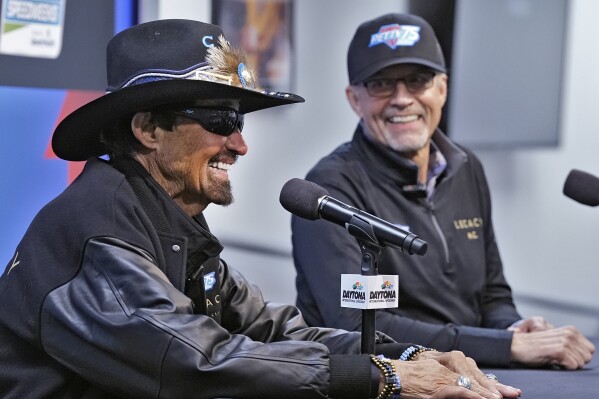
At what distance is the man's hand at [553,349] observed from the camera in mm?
2721

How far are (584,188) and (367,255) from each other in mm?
886

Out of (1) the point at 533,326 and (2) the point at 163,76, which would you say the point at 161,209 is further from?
(1) the point at 533,326

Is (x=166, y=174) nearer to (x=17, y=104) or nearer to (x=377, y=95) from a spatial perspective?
(x=17, y=104)

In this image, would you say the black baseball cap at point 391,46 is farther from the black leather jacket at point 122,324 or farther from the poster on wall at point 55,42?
the black leather jacket at point 122,324

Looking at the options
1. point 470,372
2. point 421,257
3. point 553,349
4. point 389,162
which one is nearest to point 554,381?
point 553,349

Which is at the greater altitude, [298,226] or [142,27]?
[142,27]

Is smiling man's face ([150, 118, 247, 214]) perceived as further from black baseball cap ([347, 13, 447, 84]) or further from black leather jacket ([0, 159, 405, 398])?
black baseball cap ([347, 13, 447, 84])

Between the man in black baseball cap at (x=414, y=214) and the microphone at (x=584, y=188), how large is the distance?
38 centimetres

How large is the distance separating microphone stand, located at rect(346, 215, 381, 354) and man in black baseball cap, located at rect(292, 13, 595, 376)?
0.70 meters

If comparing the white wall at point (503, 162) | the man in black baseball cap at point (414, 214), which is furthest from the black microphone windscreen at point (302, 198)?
the white wall at point (503, 162)

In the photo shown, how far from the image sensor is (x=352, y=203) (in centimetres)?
311

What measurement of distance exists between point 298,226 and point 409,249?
1.09 metres

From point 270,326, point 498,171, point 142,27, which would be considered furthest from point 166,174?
point 498,171

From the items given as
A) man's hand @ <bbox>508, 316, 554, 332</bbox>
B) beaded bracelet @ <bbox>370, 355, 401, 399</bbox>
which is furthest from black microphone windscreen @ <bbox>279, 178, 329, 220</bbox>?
man's hand @ <bbox>508, 316, 554, 332</bbox>
